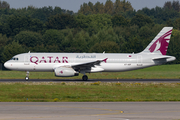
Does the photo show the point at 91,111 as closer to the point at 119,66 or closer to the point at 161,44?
the point at 119,66

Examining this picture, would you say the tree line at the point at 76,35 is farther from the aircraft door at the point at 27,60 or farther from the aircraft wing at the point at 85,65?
the aircraft wing at the point at 85,65

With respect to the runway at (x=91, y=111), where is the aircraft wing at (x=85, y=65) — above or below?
above

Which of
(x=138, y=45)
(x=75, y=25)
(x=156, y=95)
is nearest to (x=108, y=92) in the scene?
(x=156, y=95)

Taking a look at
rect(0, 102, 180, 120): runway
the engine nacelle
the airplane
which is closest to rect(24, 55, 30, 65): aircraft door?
the airplane

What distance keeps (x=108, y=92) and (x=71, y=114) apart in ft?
37.5

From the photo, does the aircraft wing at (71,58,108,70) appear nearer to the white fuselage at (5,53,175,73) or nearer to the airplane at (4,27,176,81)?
the airplane at (4,27,176,81)

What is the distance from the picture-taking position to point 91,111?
18.6 m

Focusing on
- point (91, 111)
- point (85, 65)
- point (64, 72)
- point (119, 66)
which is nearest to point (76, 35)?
point (119, 66)

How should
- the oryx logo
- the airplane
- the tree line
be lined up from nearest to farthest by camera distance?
the airplane
the oryx logo
the tree line

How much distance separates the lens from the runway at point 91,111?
16828 mm

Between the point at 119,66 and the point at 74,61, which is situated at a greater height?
the point at 74,61

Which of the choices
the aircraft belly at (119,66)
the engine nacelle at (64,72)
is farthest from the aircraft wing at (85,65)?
the aircraft belly at (119,66)

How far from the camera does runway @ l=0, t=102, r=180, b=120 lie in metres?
16.8

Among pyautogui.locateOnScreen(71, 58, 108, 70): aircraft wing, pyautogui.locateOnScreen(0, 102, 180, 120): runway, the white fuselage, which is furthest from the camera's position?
the white fuselage
